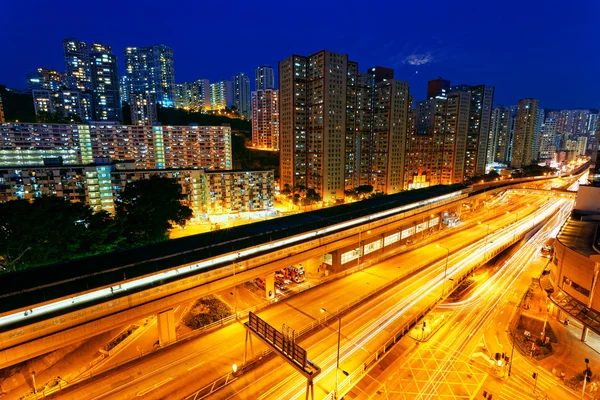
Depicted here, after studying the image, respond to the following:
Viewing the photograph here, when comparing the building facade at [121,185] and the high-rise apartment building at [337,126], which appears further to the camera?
the high-rise apartment building at [337,126]

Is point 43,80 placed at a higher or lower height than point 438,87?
higher

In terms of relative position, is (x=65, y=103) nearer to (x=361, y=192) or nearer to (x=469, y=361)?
(x=361, y=192)

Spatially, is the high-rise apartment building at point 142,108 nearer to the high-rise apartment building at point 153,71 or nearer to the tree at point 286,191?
the tree at point 286,191

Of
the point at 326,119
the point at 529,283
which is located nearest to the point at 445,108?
the point at 326,119

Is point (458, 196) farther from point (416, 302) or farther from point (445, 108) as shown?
point (445, 108)

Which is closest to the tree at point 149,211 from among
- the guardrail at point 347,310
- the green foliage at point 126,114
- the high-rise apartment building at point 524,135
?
the guardrail at point 347,310

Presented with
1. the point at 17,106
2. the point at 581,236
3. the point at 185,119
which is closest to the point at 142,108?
the point at 185,119

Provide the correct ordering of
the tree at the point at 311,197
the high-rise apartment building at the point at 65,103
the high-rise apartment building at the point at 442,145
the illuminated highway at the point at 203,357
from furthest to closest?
the high-rise apartment building at the point at 442,145
the high-rise apartment building at the point at 65,103
the tree at the point at 311,197
the illuminated highway at the point at 203,357

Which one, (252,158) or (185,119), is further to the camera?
(185,119)
